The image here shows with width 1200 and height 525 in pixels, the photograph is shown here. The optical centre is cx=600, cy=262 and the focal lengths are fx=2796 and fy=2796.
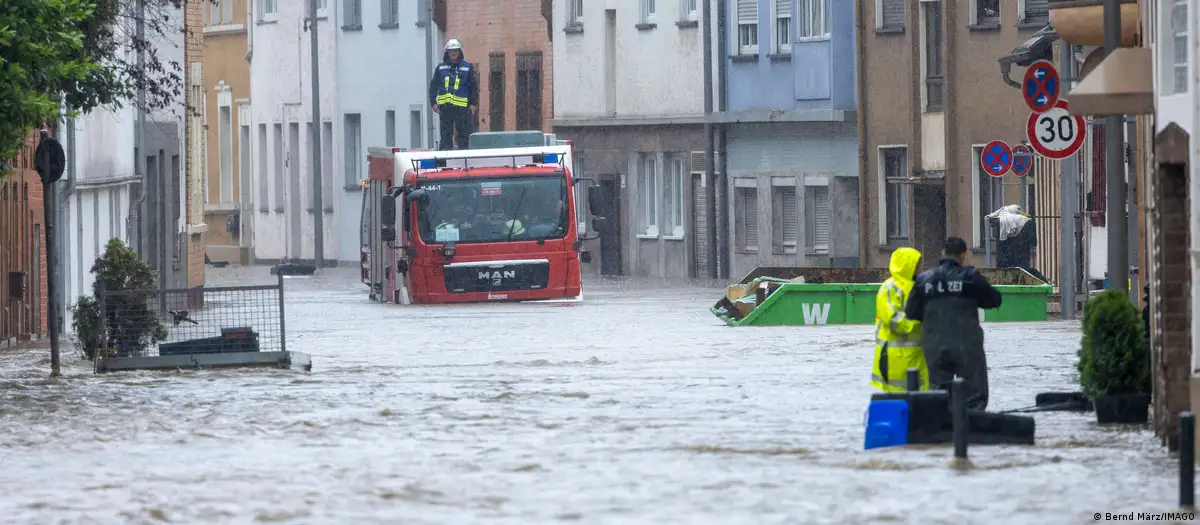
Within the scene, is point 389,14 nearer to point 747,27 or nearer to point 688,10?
point 688,10

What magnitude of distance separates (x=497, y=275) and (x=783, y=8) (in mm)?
14169

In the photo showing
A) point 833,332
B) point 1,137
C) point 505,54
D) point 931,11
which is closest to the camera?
point 1,137

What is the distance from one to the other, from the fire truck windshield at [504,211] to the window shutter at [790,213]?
13.4 meters

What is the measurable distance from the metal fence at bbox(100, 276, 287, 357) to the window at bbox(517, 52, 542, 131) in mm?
39075

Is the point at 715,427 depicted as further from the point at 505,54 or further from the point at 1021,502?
the point at 505,54

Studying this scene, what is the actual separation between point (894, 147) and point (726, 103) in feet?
23.6

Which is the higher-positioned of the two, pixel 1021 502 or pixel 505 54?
pixel 505 54

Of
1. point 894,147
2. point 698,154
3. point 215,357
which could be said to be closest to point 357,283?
point 698,154

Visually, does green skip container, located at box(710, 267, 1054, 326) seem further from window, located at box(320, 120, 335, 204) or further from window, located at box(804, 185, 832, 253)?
window, located at box(320, 120, 335, 204)

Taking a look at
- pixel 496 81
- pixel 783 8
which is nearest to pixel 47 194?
pixel 783 8

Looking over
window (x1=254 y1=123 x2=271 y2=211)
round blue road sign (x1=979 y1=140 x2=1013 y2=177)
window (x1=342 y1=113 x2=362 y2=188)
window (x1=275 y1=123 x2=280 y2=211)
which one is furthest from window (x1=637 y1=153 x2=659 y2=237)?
A: round blue road sign (x1=979 y1=140 x2=1013 y2=177)

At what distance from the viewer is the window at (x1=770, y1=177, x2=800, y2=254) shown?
5325 cm

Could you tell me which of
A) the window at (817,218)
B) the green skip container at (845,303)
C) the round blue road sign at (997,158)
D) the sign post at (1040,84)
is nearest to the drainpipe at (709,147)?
the window at (817,218)

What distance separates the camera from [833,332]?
29.6 m
